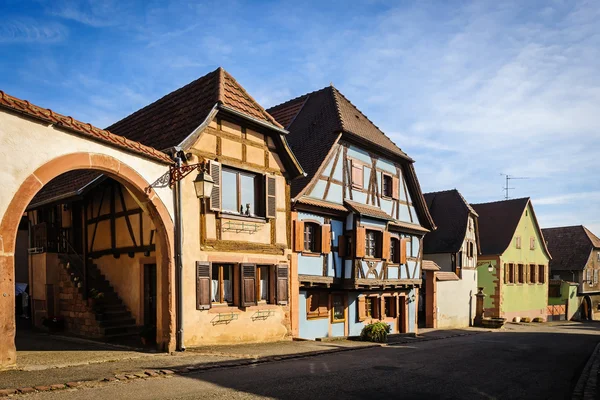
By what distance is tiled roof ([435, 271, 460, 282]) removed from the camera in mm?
27328

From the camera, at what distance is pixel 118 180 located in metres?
10.9

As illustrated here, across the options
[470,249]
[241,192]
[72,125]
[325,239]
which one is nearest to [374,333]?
[325,239]

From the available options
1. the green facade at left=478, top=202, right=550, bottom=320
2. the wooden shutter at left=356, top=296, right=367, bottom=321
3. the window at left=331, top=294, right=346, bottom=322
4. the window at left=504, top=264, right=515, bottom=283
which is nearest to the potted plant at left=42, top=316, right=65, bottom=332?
the window at left=331, top=294, right=346, bottom=322

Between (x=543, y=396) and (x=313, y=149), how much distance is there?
11.8 m

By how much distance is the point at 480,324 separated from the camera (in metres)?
30.8

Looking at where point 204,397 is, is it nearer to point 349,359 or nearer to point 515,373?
point 349,359

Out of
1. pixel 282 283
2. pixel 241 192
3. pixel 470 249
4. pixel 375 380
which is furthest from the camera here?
pixel 470 249

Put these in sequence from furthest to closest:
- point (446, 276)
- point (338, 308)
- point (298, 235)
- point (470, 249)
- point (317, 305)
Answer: point (470, 249)
point (446, 276)
point (338, 308)
point (317, 305)
point (298, 235)

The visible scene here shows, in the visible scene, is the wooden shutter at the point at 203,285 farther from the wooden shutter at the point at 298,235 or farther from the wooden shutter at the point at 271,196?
the wooden shutter at the point at 298,235

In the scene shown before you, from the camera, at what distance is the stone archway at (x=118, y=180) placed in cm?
838

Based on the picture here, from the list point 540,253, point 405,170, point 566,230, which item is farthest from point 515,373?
point 566,230

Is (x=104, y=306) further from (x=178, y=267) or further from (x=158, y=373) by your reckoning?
(x=158, y=373)

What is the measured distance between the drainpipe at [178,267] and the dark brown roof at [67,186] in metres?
2.72

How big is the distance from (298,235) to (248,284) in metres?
2.85
